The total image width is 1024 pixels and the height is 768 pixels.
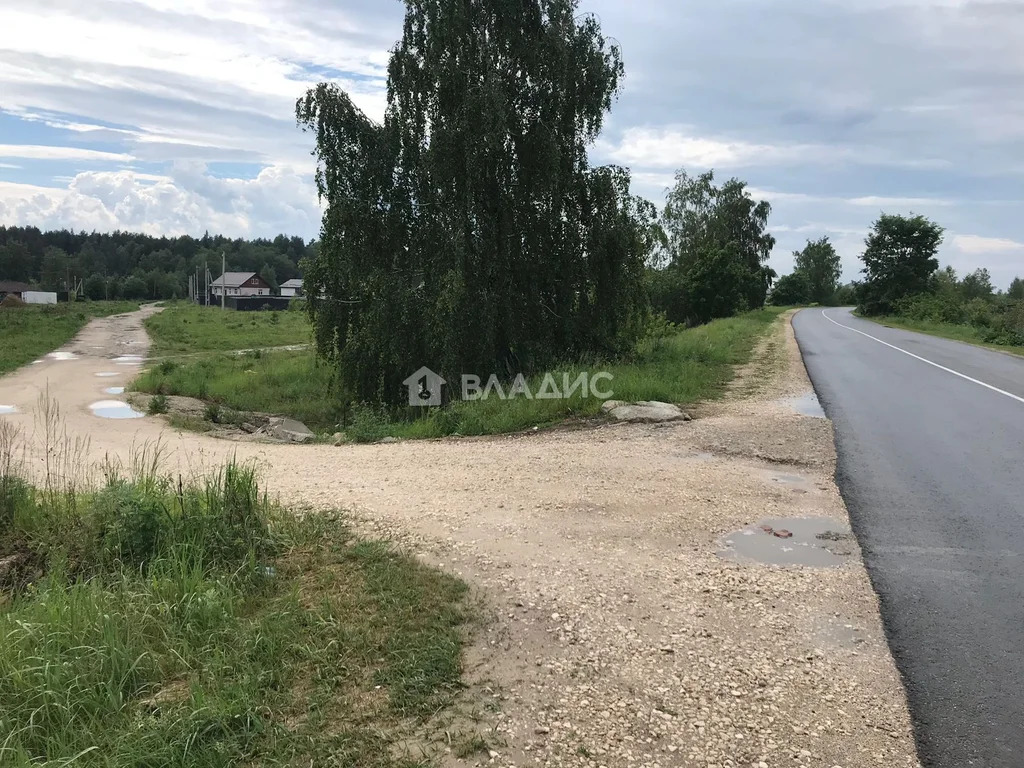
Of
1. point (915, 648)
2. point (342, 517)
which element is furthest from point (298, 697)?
point (915, 648)

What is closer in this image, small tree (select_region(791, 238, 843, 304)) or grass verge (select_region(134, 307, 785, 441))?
grass verge (select_region(134, 307, 785, 441))

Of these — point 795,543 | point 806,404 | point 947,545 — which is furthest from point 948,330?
point 795,543

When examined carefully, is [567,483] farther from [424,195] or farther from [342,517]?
[424,195]

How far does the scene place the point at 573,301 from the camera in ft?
58.4

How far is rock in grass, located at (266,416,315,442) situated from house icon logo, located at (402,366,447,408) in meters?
2.80

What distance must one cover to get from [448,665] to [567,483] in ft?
12.5

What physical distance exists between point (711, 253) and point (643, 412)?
38.9m

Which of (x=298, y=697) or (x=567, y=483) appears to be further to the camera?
(x=567, y=483)

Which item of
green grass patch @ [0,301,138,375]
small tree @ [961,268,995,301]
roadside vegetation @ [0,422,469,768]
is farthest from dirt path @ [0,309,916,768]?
small tree @ [961,268,995,301]

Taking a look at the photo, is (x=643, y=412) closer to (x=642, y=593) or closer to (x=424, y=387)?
(x=642, y=593)

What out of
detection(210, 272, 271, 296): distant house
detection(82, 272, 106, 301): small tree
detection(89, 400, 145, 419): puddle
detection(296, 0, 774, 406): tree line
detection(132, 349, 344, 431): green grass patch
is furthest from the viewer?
detection(210, 272, 271, 296): distant house

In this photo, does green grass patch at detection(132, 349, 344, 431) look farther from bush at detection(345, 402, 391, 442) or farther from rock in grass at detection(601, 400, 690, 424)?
rock in grass at detection(601, 400, 690, 424)

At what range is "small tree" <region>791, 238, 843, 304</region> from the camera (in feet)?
334

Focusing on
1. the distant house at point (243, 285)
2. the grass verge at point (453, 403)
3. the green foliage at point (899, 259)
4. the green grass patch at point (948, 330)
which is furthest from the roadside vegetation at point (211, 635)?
the distant house at point (243, 285)
